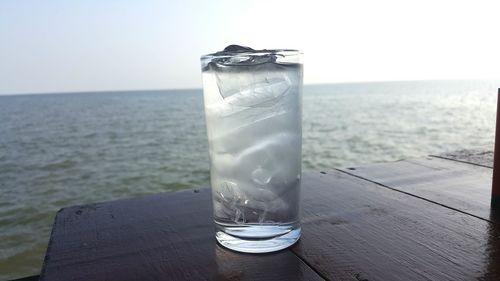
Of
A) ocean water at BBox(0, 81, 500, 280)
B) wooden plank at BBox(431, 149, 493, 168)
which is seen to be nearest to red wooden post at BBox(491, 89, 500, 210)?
wooden plank at BBox(431, 149, 493, 168)

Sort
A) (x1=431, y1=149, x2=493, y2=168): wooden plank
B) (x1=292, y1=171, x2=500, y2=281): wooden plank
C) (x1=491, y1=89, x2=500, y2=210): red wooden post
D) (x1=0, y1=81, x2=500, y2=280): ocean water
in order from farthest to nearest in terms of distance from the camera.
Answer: (x1=0, y1=81, x2=500, y2=280): ocean water → (x1=431, y1=149, x2=493, y2=168): wooden plank → (x1=491, y1=89, x2=500, y2=210): red wooden post → (x1=292, y1=171, x2=500, y2=281): wooden plank

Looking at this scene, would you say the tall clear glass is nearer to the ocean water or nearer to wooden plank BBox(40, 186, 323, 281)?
wooden plank BBox(40, 186, 323, 281)

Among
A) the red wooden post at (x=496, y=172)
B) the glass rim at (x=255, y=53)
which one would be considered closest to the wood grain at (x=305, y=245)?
the red wooden post at (x=496, y=172)

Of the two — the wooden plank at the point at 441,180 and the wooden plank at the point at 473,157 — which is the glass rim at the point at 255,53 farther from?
the wooden plank at the point at 473,157

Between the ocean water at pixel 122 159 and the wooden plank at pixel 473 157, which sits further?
the ocean water at pixel 122 159

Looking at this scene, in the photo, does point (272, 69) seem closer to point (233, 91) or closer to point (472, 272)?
point (233, 91)
